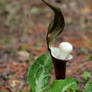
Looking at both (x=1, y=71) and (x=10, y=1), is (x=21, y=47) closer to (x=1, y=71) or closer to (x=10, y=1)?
(x=1, y=71)

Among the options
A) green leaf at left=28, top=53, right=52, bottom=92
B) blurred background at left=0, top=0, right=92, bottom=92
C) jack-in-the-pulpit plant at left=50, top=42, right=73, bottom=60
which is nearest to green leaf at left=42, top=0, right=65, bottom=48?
jack-in-the-pulpit plant at left=50, top=42, right=73, bottom=60

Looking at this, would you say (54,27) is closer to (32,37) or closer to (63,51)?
(63,51)

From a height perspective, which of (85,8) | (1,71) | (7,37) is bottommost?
(85,8)

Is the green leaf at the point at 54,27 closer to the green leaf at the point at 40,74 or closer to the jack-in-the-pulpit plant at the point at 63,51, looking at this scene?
the jack-in-the-pulpit plant at the point at 63,51

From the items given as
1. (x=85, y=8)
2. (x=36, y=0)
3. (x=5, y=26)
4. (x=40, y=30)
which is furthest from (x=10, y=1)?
(x=85, y=8)

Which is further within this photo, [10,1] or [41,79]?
[10,1]

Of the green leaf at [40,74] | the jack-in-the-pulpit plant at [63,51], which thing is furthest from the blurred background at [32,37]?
the jack-in-the-pulpit plant at [63,51]

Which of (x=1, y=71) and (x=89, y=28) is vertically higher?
(x=1, y=71)
